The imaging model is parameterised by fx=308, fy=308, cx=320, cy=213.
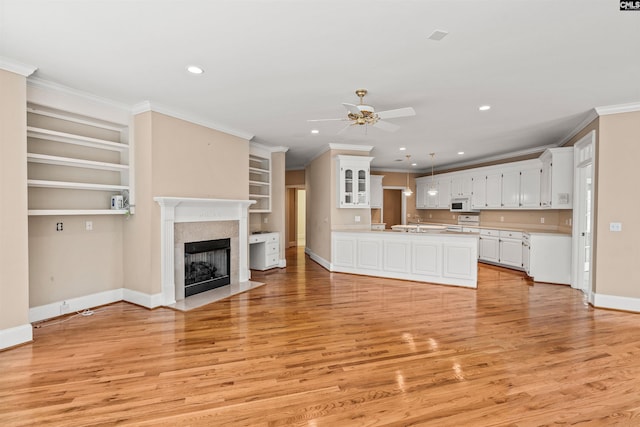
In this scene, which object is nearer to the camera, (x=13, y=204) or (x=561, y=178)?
(x=13, y=204)

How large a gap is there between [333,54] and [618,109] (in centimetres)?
410

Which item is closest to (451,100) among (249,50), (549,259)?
(249,50)

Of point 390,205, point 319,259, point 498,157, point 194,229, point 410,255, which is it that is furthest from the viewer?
point 390,205

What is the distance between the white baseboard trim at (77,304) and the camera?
364 cm

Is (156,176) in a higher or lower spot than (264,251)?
higher

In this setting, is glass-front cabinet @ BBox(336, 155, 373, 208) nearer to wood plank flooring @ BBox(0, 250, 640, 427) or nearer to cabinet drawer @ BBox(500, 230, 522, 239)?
wood plank flooring @ BBox(0, 250, 640, 427)

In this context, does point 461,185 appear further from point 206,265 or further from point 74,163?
point 74,163

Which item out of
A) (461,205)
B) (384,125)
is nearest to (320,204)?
(384,125)

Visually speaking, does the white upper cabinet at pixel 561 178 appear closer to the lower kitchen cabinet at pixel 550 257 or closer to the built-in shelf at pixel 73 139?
the lower kitchen cabinet at pixel 550 257

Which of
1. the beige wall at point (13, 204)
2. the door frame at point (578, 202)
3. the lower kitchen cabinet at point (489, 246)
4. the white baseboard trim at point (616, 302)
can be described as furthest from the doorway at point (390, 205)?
the beige wall at point (13, 204)

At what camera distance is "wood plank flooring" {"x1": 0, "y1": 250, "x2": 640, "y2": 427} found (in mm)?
2070

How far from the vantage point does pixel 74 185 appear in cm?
367

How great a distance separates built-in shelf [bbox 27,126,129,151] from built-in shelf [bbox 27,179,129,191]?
1.68 ft

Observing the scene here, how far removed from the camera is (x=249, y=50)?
2.74 metres
